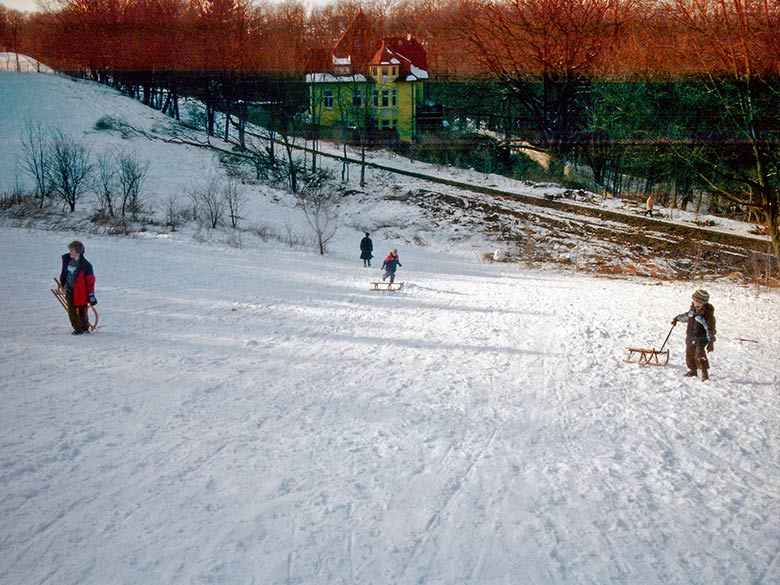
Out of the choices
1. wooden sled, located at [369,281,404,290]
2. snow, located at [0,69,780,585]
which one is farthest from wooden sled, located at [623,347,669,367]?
wooden sled, located at [369,281,404,290]

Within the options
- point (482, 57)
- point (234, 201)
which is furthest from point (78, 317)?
point (482, 57)

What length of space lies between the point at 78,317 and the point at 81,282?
3.08 ft

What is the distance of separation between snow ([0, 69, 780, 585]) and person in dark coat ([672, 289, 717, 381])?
367mm

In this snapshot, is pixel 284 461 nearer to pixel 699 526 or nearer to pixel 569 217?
pixel 699 526

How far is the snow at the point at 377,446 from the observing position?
4863 millimetres

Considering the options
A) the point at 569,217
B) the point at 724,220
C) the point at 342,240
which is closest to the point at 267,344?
the point at 342,240

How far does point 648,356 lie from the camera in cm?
1052

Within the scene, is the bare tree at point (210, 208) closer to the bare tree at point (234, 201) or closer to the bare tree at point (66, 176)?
the bare tree at point (234, 201)

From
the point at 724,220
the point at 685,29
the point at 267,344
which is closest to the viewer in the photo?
the point at 267,344

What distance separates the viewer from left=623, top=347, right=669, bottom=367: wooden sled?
9844 millimetres

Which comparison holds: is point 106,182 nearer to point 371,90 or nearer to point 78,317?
point 78,317

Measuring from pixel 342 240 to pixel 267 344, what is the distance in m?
20.4

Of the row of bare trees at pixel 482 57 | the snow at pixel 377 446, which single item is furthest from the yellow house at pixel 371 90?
the snow at pixel 377 446

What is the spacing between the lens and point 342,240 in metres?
30.6
